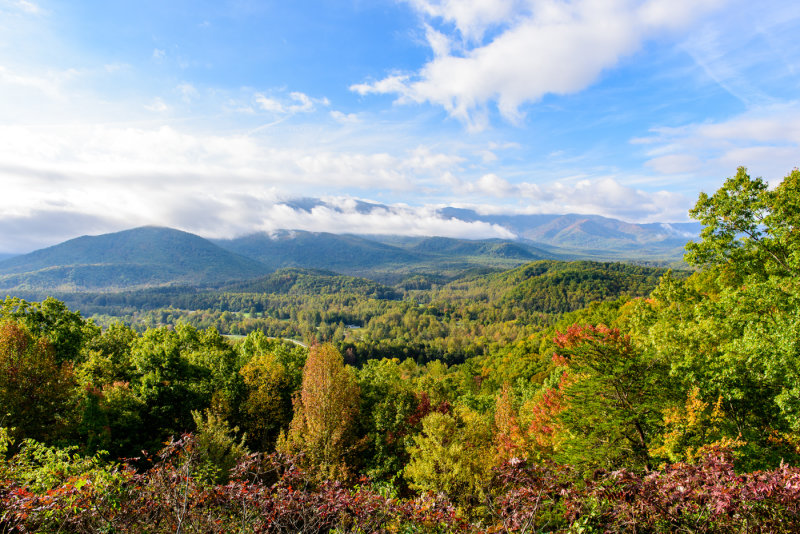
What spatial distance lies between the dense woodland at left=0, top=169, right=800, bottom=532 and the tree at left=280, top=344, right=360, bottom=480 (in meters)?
0.11

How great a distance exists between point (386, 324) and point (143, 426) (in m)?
134

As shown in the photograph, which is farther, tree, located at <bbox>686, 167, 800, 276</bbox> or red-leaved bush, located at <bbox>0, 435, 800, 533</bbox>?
tree, located at <bbox>686, 167, 800, 276</bbox>

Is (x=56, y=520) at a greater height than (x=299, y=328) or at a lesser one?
greater

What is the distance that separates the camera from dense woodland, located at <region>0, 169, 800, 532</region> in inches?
243

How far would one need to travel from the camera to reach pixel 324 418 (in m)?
19.0

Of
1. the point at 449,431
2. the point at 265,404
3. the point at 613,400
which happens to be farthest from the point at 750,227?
the point at 265,404

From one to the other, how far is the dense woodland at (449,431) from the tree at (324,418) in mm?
108

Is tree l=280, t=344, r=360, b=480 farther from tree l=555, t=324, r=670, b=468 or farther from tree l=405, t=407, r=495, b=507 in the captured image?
tree l=555, t=324, r=670, b=468

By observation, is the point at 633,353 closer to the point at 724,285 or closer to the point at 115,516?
the point at 724,285

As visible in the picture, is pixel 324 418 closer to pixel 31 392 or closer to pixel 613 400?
pixel 31 392

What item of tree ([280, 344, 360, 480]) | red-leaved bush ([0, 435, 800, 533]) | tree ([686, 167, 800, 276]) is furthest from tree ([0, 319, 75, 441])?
tree ([686, 167, 800, 276])

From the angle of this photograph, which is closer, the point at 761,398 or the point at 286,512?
the point at 286,512

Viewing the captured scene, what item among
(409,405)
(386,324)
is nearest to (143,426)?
(409,405)

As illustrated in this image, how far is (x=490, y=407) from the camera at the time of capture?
3550 centimetres
